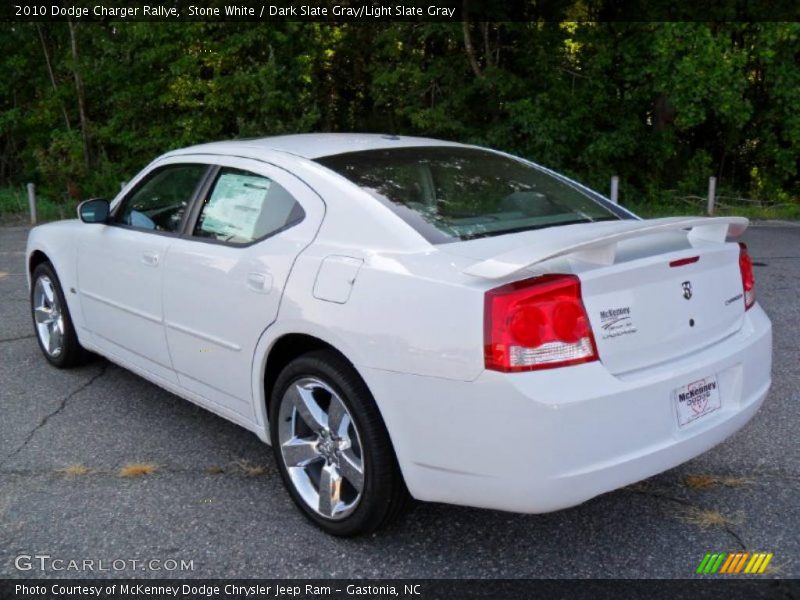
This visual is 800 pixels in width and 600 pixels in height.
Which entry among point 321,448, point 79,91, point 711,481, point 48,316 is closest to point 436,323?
point 321,448

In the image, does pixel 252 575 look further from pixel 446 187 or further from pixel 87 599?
pixel 446 187

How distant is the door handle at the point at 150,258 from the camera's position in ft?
13.5

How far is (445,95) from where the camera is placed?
61.0ft

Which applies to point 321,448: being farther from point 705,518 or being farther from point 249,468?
point 705,518

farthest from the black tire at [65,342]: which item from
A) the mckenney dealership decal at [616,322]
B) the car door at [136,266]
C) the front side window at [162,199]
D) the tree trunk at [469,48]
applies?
the tree trunk at [469,48]

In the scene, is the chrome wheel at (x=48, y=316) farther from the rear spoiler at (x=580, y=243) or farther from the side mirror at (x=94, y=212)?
the rear spoiler at (x=580, y=243)

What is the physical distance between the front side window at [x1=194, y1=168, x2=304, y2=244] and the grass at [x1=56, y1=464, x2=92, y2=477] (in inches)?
48.0


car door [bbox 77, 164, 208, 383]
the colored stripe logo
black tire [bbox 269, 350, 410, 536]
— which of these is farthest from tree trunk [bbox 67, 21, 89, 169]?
the colored stripe logo

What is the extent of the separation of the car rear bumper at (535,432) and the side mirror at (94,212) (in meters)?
2.48

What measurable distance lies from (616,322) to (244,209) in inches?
70.7

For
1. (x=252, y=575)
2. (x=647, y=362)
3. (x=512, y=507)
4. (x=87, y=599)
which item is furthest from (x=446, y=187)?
(x=87, y=599)

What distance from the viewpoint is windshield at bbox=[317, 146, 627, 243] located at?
330 centimetres

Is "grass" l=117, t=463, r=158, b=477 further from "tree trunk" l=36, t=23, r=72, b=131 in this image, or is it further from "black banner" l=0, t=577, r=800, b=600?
"tree trunk" l=36, t=23, r=72, b=131

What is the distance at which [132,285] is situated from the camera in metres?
4.32
